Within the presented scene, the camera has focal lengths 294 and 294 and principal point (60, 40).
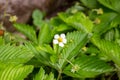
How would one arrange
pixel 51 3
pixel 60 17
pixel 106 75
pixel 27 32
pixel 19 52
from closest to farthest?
pixel 19 52
pixel 106 75
pixel 27 32
pixel 60 17
pixel 51 3

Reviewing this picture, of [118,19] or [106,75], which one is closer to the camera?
[106,75]

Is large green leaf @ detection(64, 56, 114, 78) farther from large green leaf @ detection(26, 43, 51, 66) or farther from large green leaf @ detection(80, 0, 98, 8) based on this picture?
large green leaf @ detection(80, 0, 98, 8)

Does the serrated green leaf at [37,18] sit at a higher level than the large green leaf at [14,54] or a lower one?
lower

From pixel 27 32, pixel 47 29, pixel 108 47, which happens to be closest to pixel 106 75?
pixel 108 47

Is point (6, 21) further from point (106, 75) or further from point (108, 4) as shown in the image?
point (106, 75)

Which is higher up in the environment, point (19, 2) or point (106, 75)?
point (19, 2)

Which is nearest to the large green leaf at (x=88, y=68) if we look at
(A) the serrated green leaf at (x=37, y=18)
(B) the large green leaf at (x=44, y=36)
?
(B) the large green leaf at (x=44, y=36)

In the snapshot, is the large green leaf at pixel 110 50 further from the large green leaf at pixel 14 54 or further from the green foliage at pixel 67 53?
the large green leaf at pixel 14 54

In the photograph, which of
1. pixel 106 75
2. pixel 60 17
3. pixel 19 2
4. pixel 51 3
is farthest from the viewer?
pixel 51 3
